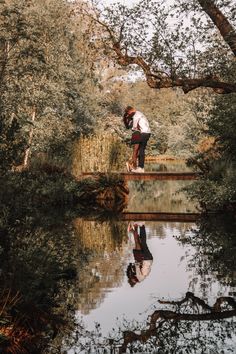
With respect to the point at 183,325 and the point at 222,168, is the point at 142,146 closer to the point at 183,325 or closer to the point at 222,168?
→ the point at 222,168

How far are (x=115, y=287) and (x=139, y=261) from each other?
6.61 ft

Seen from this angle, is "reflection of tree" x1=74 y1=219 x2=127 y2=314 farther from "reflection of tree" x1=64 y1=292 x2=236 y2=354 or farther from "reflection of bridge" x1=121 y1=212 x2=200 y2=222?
"reflection of bridge" x1=121 y1=212 x2=200 y2=222

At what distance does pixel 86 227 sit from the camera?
13469mm

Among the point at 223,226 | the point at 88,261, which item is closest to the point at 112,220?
the point at 223,226

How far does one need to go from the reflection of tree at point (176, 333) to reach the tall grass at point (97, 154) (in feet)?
47.0

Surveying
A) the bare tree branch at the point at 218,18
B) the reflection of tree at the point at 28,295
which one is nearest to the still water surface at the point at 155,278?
the reflection of tree at the point at 28,295

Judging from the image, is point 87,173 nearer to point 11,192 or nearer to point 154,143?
point 11,192

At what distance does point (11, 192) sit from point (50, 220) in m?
7.83

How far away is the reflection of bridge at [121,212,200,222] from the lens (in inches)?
627

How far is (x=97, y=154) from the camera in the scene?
68.2 ft

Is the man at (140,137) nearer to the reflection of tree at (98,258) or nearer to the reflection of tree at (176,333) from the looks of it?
the reflection of tree at (98,258)

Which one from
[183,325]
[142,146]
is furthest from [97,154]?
[183,325]

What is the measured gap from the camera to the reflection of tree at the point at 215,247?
8391 millimetres

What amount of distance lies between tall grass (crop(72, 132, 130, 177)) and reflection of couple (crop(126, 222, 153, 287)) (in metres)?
7.65
